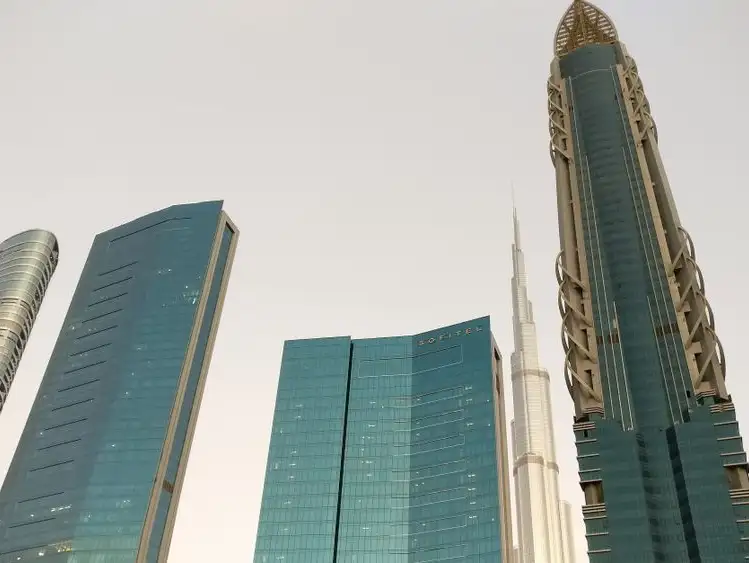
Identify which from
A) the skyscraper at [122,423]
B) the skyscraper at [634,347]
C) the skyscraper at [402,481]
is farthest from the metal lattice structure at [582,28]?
the skyscraper at [122,423]

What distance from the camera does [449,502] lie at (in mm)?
177250

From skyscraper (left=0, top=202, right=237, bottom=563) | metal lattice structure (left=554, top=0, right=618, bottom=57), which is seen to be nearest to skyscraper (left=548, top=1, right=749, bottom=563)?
metal lattice structure (left=554, top=0, right=618, bottom=57)

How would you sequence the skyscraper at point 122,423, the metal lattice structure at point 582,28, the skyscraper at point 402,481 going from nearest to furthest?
the skyscraper at point 122,423 → the skyscraper at point 402,481 → the metal lattice structure at point 582,28

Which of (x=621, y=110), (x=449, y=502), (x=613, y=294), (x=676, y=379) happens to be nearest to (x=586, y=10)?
(x=621, y=110)

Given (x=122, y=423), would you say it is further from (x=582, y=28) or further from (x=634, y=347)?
(x=582, y=28)

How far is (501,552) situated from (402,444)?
3964 centimetres

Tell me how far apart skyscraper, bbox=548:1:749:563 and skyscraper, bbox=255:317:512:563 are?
50509 millimetres

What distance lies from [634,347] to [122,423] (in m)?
106

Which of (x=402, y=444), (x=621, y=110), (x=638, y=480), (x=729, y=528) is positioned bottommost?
(x=729, y=528)

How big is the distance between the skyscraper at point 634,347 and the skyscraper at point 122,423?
83.3 metres

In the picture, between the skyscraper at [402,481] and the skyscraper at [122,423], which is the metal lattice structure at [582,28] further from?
the skyscraper at [122,423]

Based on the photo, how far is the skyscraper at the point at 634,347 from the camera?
4518 inches

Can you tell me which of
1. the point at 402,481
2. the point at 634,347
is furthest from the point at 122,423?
the point at 634,347

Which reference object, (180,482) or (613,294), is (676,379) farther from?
(180,482)
